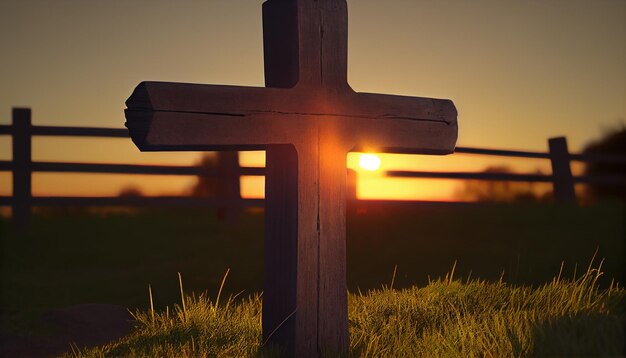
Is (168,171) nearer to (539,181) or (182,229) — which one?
(182,229)

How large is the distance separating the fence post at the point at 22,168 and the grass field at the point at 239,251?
0.22 m

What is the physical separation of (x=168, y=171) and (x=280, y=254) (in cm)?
707

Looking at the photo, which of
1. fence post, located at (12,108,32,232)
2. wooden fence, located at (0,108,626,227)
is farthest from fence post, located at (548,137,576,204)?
fence post, located at (12,108,32,232)

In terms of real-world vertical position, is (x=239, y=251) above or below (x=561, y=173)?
below

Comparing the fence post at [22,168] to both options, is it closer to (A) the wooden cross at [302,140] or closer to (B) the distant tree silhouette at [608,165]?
(A) the wooden cross at [302,140]

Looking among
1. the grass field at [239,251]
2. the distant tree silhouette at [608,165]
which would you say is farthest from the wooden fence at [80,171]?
the distant tree silhouette at [608,165]

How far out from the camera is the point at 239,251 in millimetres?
8250

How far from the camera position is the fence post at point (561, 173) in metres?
13.5

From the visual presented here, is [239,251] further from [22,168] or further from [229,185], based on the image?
[22,168]

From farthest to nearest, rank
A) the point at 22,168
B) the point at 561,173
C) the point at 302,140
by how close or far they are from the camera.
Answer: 1. the point at 561,173
2. the point at 22,168
3. the point at 302,140

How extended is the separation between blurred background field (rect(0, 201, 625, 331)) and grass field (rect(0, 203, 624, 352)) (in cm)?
1

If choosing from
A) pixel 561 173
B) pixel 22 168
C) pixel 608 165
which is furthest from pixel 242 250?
pixel 608 165

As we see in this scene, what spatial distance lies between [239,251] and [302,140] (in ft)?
16.7

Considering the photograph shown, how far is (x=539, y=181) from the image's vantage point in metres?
13.6
